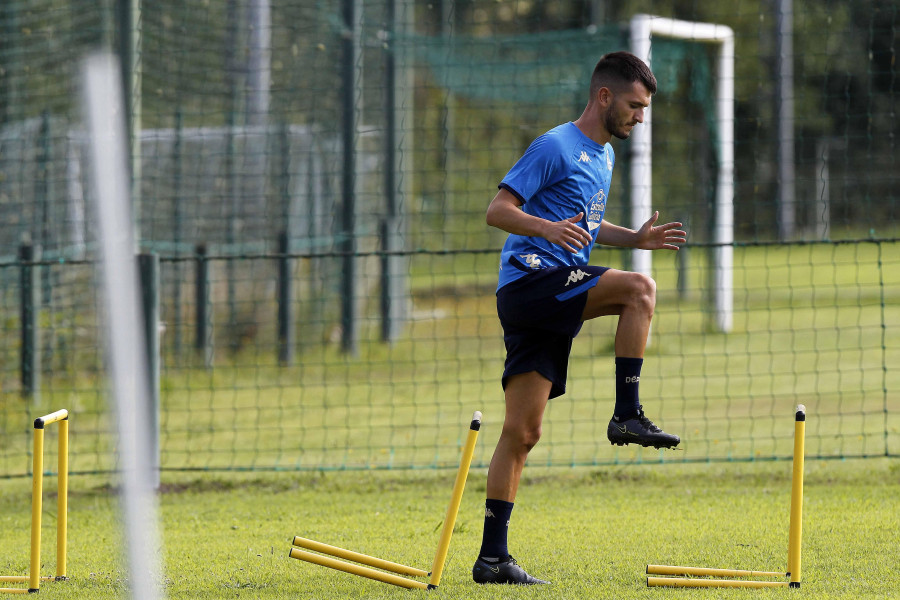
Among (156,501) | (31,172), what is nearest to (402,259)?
(31,172)

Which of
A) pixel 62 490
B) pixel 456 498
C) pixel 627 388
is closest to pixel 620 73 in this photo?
pixel 627 388

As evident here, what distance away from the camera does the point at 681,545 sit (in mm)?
5359

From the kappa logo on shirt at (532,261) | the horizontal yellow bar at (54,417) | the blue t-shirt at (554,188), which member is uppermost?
the blue t-shirt at (554,188)

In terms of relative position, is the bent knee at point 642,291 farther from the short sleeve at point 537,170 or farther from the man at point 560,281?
the short sleeve at point 537,170

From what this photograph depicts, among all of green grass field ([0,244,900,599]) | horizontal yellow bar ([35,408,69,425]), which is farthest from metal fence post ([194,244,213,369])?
horizontal yellow bar ([35,408,69,425])

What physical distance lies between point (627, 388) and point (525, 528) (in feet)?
5.58

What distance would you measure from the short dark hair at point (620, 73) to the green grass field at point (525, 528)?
1.89 m

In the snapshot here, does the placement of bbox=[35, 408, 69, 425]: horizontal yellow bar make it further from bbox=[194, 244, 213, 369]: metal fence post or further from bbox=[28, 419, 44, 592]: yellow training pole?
bbox=[194, 244, 213, 369]: metal fence post

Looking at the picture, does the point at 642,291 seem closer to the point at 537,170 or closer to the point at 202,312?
the point at 537,170

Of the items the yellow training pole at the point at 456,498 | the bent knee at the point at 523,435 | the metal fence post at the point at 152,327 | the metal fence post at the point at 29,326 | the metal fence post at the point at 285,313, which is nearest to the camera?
the yellow training pole at the point at 456,498

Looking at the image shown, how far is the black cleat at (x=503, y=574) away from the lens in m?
4.65

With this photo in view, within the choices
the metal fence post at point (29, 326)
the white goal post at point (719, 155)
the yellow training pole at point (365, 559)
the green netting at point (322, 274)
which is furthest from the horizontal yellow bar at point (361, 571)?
the white goal post at point (719, 155)

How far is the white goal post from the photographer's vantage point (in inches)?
454

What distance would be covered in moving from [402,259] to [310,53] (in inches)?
124
